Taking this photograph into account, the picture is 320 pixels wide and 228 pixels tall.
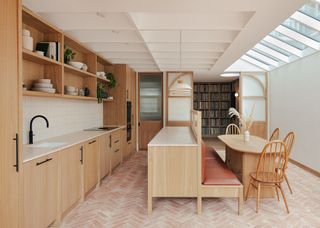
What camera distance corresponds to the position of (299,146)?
5.32 m

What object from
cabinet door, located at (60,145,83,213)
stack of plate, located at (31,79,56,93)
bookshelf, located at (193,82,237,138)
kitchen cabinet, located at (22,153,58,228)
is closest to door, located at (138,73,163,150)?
bookshelf, located at (193,82,237,138)

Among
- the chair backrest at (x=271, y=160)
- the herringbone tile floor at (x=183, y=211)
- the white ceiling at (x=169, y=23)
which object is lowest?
the herringbone tile floor at (x=183, y=211)

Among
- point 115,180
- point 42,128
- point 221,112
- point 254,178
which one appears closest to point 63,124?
point 42,128

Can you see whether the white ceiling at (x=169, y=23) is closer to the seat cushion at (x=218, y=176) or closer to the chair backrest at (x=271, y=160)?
the chair backrest at (x=271, y=160)

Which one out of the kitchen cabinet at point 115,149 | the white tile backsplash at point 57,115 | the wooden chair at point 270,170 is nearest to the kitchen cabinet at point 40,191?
the white tile backsplash at point 57,115

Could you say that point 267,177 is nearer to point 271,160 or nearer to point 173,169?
point 271,160

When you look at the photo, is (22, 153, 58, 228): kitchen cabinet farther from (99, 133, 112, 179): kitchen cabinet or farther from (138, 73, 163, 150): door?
(138, 73, 163, 150): door

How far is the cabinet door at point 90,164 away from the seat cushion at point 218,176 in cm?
171

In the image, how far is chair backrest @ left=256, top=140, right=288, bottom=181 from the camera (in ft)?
9.77

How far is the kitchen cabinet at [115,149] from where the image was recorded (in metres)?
4.84

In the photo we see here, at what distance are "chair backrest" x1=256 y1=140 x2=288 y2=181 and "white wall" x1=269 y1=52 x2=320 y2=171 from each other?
1.86 metres

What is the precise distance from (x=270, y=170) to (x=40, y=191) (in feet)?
9.82

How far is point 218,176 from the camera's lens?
3062mm

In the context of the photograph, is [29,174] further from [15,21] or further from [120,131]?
[120,131]
